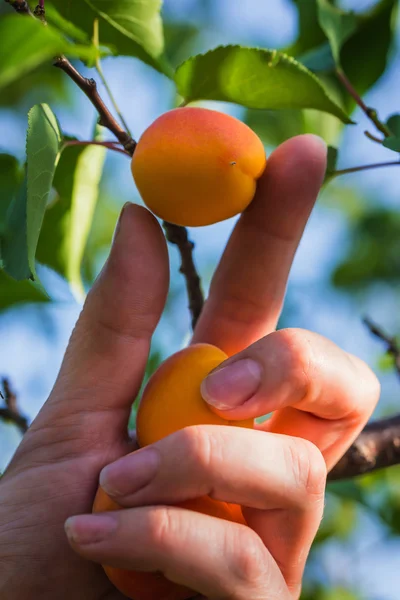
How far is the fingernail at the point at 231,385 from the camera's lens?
21.8 inches

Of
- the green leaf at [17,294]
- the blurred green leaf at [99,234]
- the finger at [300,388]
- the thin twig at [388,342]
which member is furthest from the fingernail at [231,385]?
the blurred green leaf at [99,234]

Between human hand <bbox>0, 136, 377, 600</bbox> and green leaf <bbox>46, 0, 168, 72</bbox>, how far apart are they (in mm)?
208

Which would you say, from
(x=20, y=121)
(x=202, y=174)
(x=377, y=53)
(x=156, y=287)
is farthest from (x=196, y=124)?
(x=20, y=121)

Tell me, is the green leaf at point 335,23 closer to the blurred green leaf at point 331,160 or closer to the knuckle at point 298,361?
the blurred green leaf at point 331,160

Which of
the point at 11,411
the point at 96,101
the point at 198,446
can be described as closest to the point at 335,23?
the point at 96,101

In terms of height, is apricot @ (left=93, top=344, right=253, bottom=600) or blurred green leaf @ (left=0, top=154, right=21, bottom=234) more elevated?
blurred green leaf @ (left=0, top=154, right=21, bottom=234)

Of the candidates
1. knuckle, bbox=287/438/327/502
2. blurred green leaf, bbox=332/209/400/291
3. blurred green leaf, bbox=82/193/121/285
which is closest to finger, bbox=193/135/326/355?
knuckle, bbox=287/438/327/502

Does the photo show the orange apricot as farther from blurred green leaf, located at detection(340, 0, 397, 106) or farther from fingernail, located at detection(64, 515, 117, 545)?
blurred green leaf, located at detection(340, 0, 397, 106)

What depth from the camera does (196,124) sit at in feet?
1.91

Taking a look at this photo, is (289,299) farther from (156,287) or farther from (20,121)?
(20,121)

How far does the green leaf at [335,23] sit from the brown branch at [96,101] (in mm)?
342

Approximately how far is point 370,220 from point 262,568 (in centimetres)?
233

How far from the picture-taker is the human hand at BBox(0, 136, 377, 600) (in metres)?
0.61

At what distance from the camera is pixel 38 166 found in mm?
536
